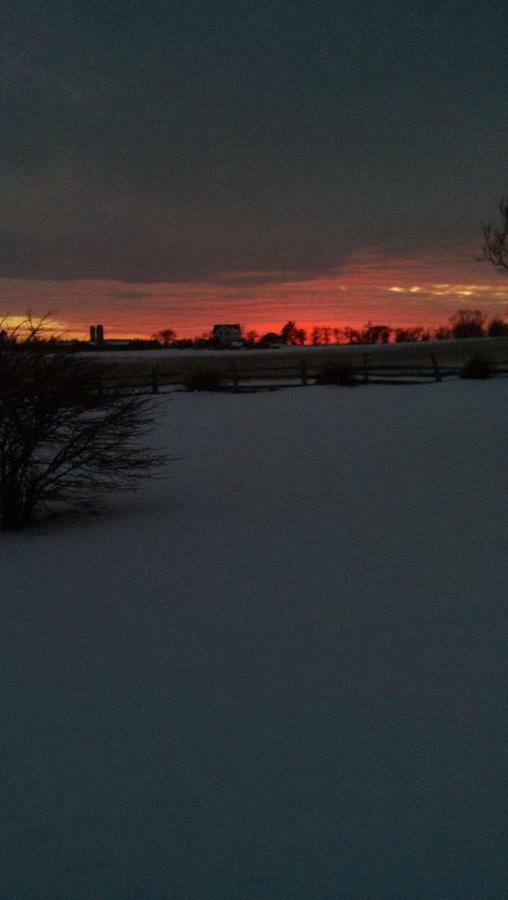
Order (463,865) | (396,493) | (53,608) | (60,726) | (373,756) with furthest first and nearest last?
1. (396,493)
2. (53,608)
3. (60,726)
4. (373,756)
5. (463,865)

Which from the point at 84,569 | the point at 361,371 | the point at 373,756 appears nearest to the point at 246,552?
the point at 84,569

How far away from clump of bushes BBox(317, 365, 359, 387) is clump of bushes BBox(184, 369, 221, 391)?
465 centimetres

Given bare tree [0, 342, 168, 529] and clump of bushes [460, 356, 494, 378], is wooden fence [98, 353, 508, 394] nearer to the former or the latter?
clump of bushes [460, 356, 494, 378]

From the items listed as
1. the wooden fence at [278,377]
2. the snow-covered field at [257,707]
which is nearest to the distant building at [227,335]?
the wooden fence at [278,377]

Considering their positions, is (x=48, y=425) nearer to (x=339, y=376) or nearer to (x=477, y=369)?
(x=339, y=376)

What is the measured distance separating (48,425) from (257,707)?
6129 mm

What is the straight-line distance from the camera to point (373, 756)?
3.86m

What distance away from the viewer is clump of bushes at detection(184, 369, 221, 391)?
115ft

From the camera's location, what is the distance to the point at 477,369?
1518 inches

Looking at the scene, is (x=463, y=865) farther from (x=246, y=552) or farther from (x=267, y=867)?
(x=246, y=552)

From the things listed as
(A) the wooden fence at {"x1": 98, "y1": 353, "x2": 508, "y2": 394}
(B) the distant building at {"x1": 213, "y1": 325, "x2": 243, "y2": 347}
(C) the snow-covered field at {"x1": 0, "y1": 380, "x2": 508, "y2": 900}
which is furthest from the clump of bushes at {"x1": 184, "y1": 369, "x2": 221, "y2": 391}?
(B) the distant building at {"x1": 213, "y1": 325, "x2": 243, "y2": 347}

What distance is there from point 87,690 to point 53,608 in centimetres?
163

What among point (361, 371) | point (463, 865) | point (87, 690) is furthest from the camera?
point (361, 371)

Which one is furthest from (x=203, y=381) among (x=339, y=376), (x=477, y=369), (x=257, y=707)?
(x=257, y=707)
